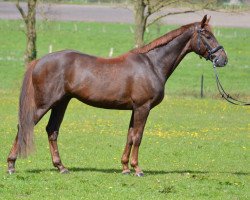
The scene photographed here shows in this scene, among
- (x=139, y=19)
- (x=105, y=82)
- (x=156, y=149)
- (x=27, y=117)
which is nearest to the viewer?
(x=27, y=117)

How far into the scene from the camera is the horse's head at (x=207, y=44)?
1437cm

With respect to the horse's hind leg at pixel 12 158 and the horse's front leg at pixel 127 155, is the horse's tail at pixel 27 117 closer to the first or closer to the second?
the horse's hind leg at pixel 12 158

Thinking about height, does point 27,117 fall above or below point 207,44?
below

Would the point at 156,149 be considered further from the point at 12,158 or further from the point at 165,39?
the point at 12,158

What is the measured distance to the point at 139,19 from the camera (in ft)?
123

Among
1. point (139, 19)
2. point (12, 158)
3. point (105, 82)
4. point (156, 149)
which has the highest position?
point (105, 82)

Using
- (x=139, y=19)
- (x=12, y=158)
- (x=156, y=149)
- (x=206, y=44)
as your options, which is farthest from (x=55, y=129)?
(x=139, y=19)

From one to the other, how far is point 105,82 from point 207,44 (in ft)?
6.65

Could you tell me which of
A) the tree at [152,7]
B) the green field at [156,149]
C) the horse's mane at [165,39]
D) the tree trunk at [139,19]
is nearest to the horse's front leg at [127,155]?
the green field at [156,149]

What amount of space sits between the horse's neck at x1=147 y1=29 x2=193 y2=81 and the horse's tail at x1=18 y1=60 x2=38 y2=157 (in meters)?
2.24

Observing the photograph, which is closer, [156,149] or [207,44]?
[207,44]

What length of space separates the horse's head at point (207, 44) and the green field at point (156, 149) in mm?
2182

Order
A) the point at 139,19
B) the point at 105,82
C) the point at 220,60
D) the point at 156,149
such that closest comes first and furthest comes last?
1. the point at 105,82
2. the point at 220,60
3. the point at 156,149
4. the point at 139,19

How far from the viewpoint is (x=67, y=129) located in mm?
23531
